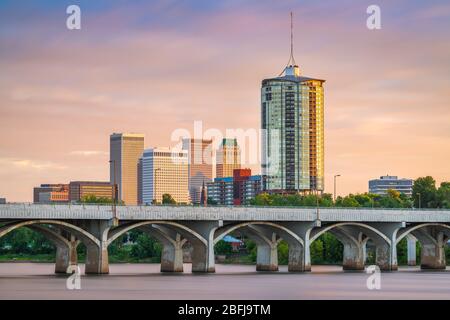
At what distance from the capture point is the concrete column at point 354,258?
147250 millimetres

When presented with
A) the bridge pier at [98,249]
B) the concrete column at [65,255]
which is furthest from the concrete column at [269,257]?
the bridge pier at [98,249]

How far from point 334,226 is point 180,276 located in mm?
23557

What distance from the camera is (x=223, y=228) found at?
445 feet

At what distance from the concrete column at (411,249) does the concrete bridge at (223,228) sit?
380 inches

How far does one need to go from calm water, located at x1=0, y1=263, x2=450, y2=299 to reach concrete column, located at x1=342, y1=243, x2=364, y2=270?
12783 mm

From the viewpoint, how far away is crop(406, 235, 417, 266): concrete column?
169000mm

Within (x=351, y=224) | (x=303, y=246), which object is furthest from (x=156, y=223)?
(x=351, y=224)

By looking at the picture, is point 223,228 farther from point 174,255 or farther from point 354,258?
point 354,258

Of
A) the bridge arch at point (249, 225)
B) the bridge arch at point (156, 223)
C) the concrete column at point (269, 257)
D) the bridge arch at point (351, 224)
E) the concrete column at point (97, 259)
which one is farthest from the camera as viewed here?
the concrete column at point (269, 257)

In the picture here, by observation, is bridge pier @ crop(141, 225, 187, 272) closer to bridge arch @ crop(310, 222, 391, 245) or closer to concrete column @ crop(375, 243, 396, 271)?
bridge arch @ crop(310, 222, 391, 245)

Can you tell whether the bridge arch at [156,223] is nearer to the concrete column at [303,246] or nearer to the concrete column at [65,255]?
the concrete column at [65,255]
